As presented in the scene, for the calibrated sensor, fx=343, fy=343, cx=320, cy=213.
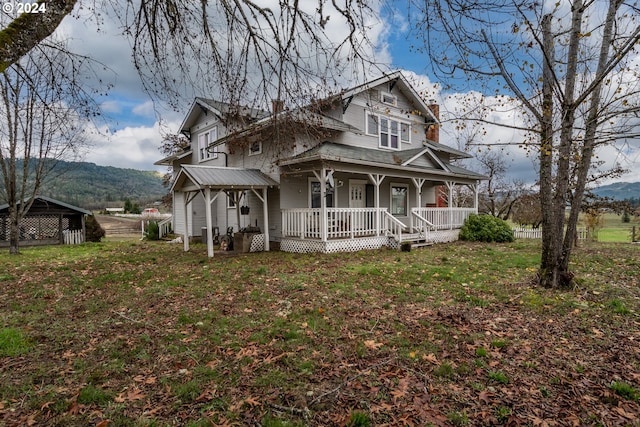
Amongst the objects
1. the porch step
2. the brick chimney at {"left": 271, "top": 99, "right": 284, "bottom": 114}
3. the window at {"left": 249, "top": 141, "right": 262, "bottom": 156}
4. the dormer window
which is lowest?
the porch step

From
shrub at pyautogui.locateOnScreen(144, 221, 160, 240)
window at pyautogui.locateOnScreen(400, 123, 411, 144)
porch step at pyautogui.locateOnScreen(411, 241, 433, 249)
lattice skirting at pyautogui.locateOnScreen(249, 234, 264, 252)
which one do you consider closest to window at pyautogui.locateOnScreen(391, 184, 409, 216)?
window at pyautogui.locateOnScreen(400, 123, 411, 144)

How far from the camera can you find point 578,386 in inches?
138

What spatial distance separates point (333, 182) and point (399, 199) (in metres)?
6.27

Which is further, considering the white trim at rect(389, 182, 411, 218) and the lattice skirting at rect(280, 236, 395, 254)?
the white trim at rect(389, 182, 411, 218)

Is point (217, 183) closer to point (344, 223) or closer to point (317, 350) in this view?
point (344, 223)

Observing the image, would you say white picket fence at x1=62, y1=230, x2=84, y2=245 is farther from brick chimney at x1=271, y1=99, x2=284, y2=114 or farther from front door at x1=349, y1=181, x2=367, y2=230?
brick chimney at x1=271, y1=99, x2=284, y2=114

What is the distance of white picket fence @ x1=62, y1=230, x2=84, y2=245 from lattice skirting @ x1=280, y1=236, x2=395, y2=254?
510 inches

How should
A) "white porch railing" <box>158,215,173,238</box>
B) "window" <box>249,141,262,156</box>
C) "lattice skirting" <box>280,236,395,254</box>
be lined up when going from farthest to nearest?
"white porch railing" <box>158,215,173,238</box> < "window" <box>249,141,262,156</box> < "lattice skirting" <box>280,236,395,254</box>

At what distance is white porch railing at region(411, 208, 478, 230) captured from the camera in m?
15.6

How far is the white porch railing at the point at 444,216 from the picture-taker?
1564cm

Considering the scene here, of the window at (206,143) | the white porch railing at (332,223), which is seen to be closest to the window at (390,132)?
the white porch railing at (332,223)

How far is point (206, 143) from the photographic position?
61.5 feet

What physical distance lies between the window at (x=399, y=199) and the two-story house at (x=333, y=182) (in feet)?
0.18

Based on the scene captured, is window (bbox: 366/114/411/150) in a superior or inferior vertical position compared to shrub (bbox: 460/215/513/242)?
superior
